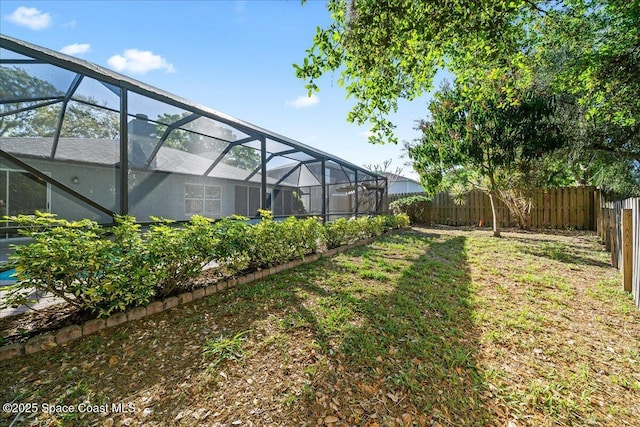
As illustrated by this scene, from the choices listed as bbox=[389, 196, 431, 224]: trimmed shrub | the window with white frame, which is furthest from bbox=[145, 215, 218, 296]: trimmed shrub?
bbox=[389, 196, 431, 224]: trimmed shrub

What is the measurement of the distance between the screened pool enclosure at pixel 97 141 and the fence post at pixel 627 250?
18.3 ft

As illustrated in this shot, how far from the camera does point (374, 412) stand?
1.60 m

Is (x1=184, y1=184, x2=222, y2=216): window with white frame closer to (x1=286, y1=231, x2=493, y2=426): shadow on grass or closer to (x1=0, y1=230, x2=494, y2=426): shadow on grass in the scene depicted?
(x1=0, y1=230, x2=494, y2=426): shadow on grass

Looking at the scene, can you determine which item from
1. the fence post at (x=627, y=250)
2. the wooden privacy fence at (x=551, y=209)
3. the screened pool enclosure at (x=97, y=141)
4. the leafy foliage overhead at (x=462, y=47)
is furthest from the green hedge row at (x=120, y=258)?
the wooden privacy fence at (x=551, y=209)

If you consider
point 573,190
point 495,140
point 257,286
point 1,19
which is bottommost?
point 257,286

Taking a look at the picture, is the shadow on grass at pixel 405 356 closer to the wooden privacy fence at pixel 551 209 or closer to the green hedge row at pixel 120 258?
the green hedge row at pixel 120 258

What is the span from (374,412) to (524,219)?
1142 centimetres

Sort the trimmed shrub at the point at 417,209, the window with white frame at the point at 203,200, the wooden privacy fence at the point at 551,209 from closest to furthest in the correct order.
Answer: the window with white frame at the point at 203,200 → the wooden privacy fence at the point at 551,209 → the trimmed shrub at the point at 417,209

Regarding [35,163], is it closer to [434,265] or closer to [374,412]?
[374,412]

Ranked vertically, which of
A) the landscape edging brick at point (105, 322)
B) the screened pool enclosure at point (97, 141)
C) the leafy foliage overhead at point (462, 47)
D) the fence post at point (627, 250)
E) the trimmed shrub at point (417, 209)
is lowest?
the landscape edging brick at point (105, 322)

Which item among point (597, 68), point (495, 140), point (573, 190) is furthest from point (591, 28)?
point (573, 190)

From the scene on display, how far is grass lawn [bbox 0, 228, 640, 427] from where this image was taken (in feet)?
5.26

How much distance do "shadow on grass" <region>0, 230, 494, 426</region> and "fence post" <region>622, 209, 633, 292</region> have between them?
2.19 meters

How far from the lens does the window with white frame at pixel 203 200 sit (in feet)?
24.5
